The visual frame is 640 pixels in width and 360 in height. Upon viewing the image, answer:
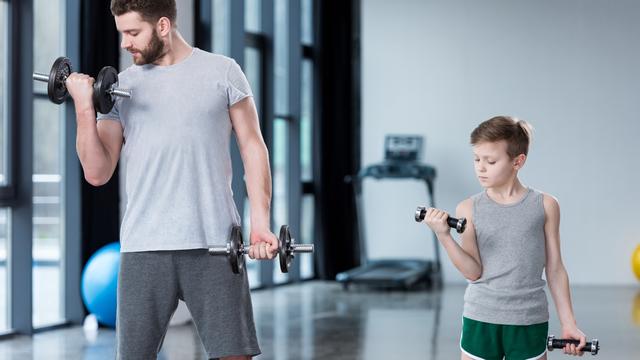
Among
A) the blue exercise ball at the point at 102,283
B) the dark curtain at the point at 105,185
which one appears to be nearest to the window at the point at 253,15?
the dark curtain at the point at 105,185

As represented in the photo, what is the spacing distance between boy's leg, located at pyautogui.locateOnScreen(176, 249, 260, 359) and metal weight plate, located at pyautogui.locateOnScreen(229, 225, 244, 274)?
5 centimetres

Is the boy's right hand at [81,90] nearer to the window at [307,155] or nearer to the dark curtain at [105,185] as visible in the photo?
the dark curtain at [105,185]

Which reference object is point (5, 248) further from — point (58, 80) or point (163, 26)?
point (163, 26)

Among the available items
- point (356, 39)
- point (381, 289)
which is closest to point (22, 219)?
point (381, 289)

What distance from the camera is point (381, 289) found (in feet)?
26.3

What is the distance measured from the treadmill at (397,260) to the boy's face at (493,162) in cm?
537

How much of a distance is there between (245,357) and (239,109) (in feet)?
1.87

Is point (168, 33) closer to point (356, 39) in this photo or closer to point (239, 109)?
point (239, 109)

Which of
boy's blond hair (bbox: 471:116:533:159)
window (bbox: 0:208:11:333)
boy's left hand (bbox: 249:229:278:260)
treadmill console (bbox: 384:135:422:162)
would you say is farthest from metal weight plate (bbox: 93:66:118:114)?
treadmill console (bbox: 384:135:422:162)

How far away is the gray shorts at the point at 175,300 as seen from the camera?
84.8 inches

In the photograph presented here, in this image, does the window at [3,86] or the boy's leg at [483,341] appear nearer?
the boy's leg at [483,341]

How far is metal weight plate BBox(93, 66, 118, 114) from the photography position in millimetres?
2111

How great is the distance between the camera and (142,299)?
2154 mm

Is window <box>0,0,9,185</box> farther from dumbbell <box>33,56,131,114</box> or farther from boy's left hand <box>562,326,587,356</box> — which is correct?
boy's left hand <box>562,326,587,356</box>
